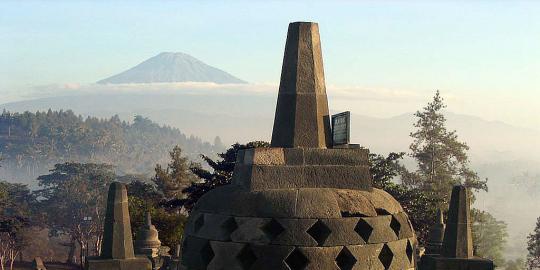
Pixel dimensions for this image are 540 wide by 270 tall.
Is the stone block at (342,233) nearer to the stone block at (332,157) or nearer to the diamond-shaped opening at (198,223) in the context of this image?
the stone block at (332,157)

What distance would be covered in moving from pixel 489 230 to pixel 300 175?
417 feet

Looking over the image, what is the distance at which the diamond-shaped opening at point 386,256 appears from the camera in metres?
8.08

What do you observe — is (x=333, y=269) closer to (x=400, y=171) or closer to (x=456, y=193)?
(x=456, y=193)

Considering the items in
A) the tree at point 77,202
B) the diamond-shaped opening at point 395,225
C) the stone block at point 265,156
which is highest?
the stone block at point 265,156

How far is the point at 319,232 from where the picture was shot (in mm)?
7742

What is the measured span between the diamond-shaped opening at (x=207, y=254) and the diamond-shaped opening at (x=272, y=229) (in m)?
0.86

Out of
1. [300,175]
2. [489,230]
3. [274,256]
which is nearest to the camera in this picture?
[274,256]

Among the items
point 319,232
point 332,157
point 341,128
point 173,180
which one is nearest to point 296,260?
point 319,232

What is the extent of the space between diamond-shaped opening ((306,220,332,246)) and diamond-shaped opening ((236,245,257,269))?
0.78 meters

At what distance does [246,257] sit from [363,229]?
5.24 feet

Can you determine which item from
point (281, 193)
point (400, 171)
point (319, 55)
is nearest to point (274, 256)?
point (281, 193)

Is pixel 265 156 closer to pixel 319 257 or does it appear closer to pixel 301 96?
pixel 301 96

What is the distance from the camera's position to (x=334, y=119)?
8.83 meters

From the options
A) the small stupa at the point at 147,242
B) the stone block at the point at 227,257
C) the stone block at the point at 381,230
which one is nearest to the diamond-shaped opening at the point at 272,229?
the stone block at the point at 227,257
